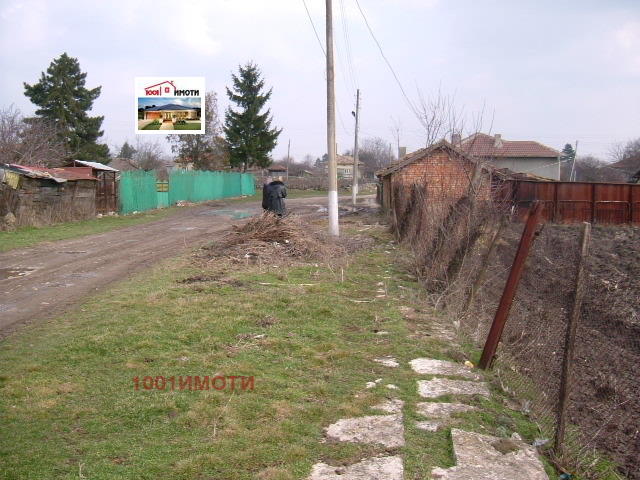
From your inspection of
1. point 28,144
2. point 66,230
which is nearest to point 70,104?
point 28,144

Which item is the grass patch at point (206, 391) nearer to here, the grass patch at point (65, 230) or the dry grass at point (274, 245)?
the dry grass at point (274, 245)

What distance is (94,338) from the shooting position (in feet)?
20.0

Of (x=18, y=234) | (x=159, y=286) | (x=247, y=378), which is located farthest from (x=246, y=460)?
(x=18, y=234)

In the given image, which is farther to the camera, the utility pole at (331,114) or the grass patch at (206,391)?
the utility pole at (331,114)

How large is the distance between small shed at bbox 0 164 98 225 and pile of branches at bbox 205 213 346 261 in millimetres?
8062

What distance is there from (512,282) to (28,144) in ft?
94.3

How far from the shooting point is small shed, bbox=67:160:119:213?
23250 mm

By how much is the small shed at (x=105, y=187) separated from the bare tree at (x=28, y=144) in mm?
4373

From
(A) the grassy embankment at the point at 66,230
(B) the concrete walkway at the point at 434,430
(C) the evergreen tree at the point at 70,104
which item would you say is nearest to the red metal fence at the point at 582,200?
(A) the grassy embankment at the point at 66,230

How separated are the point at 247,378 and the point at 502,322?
2413 millimetres

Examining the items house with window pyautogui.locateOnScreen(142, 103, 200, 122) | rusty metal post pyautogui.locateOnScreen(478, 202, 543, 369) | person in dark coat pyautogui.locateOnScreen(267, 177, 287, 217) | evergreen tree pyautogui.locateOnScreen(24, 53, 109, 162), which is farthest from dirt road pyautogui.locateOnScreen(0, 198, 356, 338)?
evergreen tree pyautogui.locateOnScreen(24, 53, 109, 162)

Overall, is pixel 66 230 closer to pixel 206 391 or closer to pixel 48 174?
pixel 48 174

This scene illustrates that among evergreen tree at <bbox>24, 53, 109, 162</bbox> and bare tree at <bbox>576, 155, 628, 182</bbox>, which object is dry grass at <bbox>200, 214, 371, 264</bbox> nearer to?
evergreen tree at <bbox>24, 53, 109, 162</bbox>

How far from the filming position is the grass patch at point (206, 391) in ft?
12.3
